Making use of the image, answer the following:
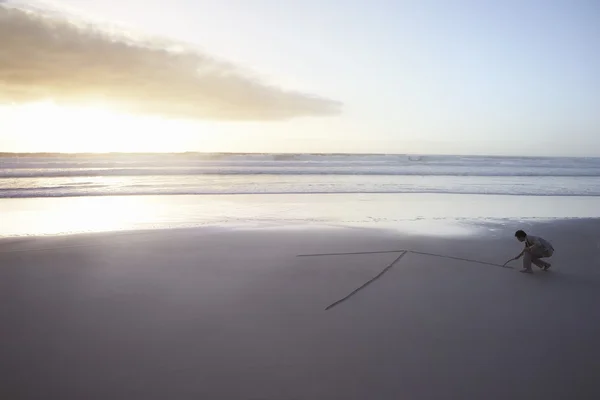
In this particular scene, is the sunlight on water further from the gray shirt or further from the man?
the gray shirt

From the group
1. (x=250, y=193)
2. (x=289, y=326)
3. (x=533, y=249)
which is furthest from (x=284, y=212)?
(x=289, y=326)

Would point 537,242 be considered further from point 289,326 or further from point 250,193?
point 250,193

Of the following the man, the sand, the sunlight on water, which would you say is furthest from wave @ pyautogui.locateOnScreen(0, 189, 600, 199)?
A: the man

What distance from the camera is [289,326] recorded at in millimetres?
4051

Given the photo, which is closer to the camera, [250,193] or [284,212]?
[284,212]

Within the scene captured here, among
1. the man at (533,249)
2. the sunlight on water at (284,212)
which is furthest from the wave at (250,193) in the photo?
the man at (533,249)

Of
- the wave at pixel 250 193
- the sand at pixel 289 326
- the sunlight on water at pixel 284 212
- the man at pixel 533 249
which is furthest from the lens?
the wave at pixel 250 193

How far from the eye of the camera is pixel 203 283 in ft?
17.4

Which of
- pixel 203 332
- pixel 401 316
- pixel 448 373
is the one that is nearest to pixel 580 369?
pixel 448 373

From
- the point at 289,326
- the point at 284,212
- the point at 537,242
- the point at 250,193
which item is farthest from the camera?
the point at 250,193

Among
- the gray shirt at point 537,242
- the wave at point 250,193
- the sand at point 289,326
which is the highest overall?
the gray shirt at point 537,242

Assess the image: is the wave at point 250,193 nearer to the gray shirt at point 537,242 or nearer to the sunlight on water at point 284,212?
the sunlight on water at point 284,212

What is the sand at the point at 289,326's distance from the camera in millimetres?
3102

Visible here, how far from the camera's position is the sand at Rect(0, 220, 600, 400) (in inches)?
122
